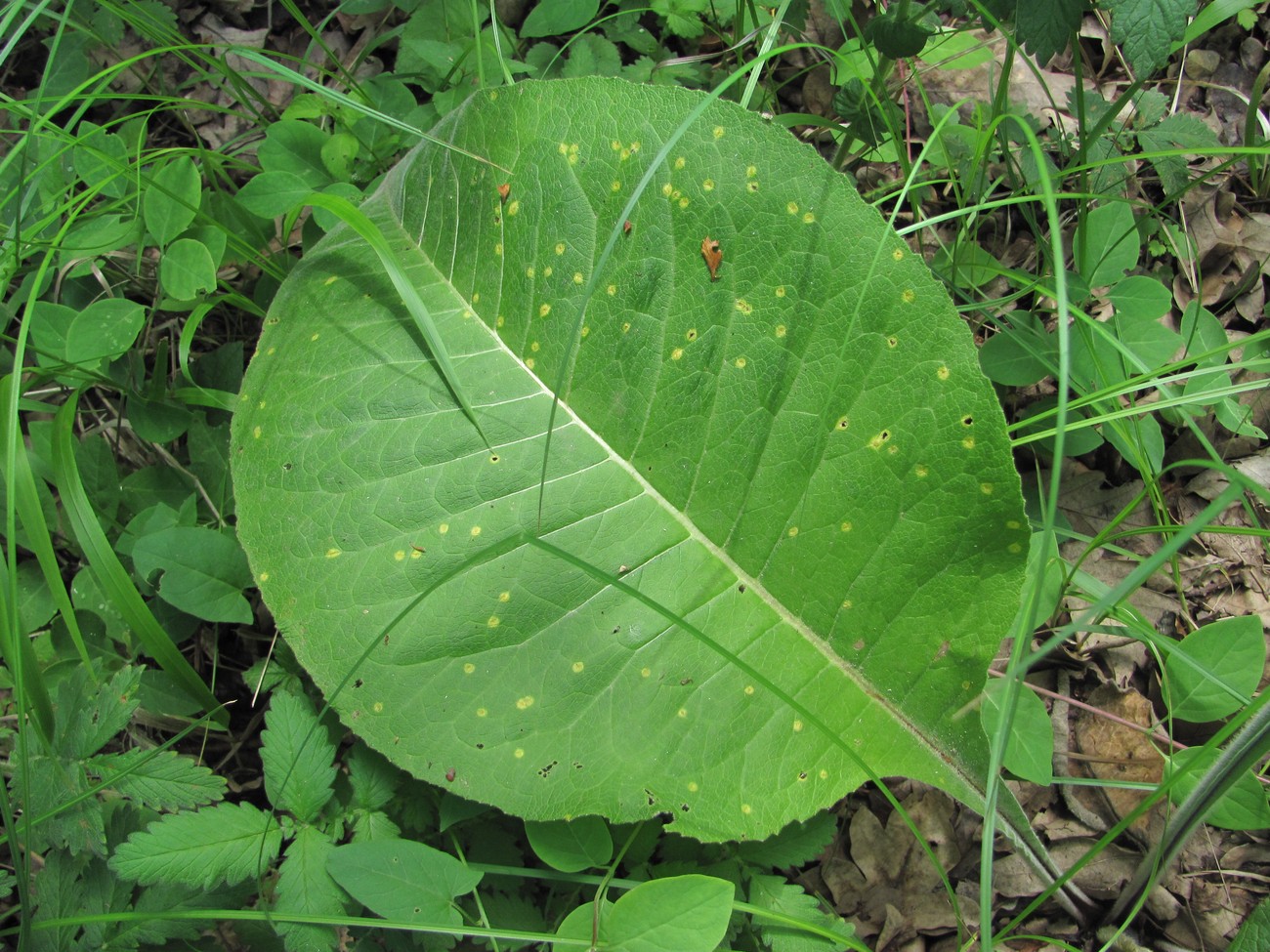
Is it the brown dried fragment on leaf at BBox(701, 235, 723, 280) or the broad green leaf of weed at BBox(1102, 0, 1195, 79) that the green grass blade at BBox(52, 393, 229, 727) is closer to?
the brown dried fragment on leaf at BBox(701, 235, 723, 280)

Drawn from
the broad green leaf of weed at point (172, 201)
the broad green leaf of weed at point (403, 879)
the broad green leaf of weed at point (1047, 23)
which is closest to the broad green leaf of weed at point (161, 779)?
the broad green leaf of weed at point (403, 879)

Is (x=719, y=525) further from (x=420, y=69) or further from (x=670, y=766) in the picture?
(x=420, y=69)

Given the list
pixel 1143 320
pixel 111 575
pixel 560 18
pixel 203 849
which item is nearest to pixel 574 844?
pixel 203 849

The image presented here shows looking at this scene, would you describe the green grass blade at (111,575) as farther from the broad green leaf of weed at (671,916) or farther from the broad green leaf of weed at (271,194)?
the broad green leaf of weed at (671,916)

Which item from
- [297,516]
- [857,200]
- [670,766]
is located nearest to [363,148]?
[297,516]

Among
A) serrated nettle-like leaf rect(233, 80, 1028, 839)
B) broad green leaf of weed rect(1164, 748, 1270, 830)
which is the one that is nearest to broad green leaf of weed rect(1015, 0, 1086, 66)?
serrated nettle-like leaf rect(233, 80, 1028, 839)

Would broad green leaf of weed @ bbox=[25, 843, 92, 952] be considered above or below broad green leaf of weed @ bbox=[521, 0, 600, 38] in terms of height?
below
